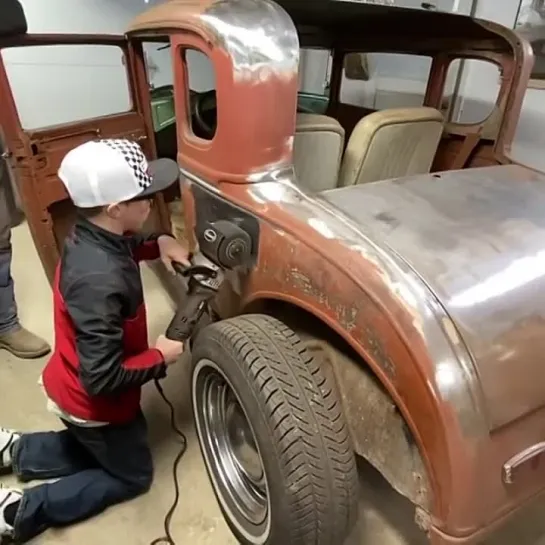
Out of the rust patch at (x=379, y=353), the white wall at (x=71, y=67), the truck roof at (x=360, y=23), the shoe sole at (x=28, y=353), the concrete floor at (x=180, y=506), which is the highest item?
the truck roof at (x=360, y=23)

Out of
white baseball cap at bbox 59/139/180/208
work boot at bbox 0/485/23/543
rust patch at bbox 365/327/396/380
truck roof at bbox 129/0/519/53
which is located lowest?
work boot at bbox 0/485/23/543

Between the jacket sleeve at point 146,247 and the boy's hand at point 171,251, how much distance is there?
0.09ft

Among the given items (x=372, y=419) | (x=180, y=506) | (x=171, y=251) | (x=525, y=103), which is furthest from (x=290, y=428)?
(x=525, y=103)

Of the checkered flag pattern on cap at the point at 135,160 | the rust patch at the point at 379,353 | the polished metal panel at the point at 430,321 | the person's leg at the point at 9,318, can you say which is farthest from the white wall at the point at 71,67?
the rust patch at the point at 379,353

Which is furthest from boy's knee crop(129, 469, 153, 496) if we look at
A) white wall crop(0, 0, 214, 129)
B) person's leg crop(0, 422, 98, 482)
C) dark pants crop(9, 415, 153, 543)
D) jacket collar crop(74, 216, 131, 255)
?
white wall crop(0, 0, 214, 129)

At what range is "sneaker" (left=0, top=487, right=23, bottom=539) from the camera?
65.5 inches

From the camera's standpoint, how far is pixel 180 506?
185 centimetres

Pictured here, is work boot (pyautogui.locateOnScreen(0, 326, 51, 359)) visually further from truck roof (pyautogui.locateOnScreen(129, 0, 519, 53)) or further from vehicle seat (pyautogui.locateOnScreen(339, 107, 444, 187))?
vehicle seat (pyautogui.locateOnScreen(339, 107, 444, 187))

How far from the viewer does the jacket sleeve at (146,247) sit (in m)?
1.97

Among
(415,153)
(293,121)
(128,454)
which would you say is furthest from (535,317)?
(128,454)

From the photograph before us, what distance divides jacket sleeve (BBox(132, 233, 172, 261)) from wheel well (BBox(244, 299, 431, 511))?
607 millimetres

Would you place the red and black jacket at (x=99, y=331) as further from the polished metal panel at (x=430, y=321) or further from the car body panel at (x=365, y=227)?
the polished metal panel at (x=430, y=321)

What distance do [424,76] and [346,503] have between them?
269 cm

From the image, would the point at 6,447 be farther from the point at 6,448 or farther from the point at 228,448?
the point at 228,448
